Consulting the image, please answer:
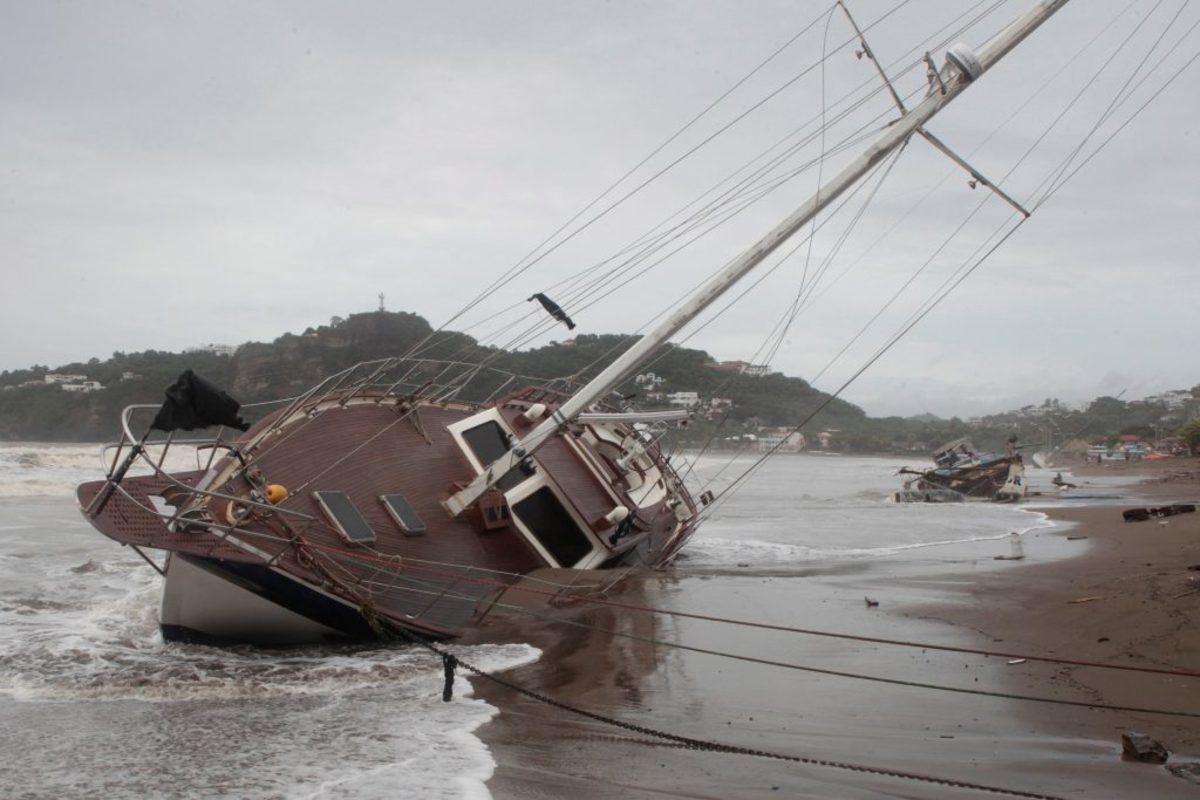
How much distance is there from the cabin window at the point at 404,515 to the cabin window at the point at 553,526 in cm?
154

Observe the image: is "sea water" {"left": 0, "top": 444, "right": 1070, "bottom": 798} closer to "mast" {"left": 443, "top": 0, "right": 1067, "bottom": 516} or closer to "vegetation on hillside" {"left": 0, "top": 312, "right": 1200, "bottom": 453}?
"mast" {"left": 443, "top": 0, "right": 1067, "bottom": 516}

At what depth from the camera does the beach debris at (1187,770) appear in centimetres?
582

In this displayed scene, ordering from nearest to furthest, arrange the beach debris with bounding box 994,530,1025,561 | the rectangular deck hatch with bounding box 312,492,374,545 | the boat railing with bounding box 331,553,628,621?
the boat railing with bounding box 331,553,628,621 → the rectangular deck hatch with bounding box 312,492,374,545 → the beach debris with bounding box 994,530,1025,561

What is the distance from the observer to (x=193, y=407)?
1047cm

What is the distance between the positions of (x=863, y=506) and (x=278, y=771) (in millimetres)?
30409

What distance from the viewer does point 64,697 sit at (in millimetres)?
8977

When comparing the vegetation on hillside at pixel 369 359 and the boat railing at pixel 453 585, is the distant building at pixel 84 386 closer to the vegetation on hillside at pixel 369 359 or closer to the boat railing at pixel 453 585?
the vegetation on hillside at pixel 369 359

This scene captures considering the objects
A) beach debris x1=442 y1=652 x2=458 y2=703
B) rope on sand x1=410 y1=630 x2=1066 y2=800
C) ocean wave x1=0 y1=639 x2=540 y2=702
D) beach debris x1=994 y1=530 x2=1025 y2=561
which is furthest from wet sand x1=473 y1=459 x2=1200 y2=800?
beach debris x1=994 y1=530 x2=1025 y2=561

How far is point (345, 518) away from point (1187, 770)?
859cm

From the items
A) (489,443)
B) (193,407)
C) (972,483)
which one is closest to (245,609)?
(193,407)

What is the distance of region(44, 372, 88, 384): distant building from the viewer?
89.9 meters

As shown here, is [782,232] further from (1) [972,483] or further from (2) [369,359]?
(2) [369,359]

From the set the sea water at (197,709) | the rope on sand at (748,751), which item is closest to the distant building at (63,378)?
the sea water at (197,709)

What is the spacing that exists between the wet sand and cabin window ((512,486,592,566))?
2.94 ft
